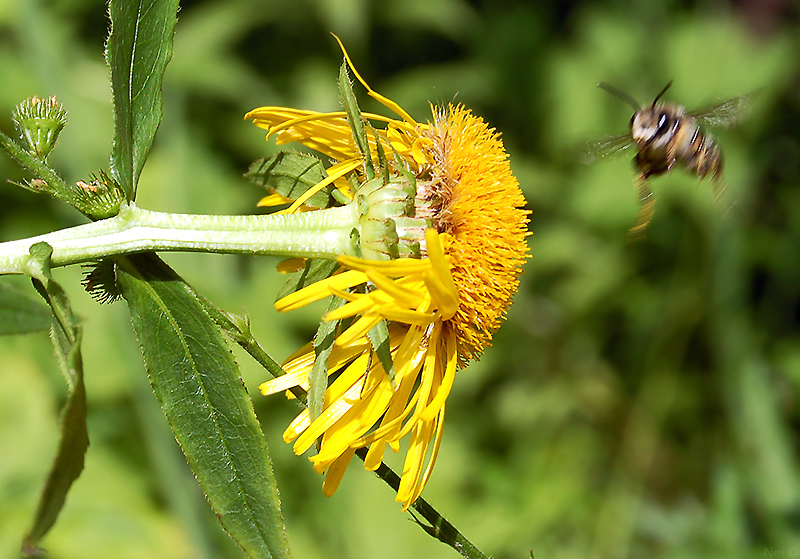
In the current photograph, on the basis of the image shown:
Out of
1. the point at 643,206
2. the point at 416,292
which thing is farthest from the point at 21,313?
the point at 643,206

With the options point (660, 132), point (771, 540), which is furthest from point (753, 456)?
point (660, 132)

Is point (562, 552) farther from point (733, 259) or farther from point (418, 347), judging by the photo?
point (418, 347)

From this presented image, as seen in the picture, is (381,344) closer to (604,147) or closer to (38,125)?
(38,125)

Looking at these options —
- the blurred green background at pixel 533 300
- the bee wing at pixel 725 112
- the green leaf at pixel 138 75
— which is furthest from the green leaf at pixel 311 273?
the bee wing at pixel 725 112

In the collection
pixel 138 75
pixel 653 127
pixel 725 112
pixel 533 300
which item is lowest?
pixel 138 75

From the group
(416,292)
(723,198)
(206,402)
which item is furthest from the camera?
(723,198)

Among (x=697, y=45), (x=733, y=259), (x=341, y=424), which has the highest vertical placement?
(x=697, y=45)

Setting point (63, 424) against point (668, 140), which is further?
point (668, 140)
